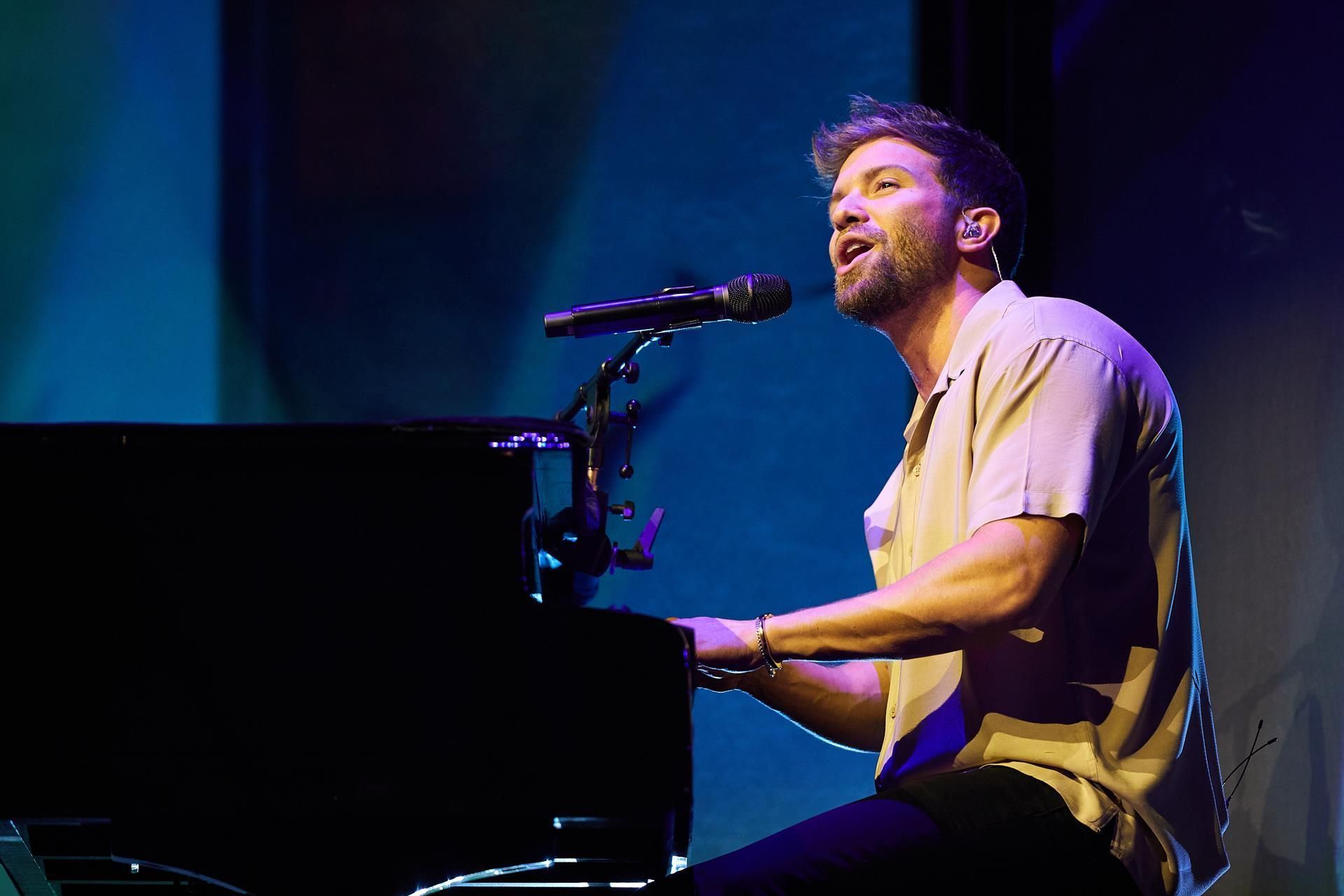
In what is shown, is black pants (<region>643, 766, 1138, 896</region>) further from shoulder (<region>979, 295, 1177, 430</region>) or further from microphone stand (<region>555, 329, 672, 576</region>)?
shoulder (<region>979, 295, 1177, 430</region>)

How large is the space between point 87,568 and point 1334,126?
231 cm

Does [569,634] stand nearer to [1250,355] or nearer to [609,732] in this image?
[609,732]

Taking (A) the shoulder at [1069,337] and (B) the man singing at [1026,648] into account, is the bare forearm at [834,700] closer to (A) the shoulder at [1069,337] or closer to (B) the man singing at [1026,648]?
(B) the man singing at [1026,648]

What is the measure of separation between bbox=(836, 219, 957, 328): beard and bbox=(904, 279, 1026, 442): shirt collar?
0.46ft

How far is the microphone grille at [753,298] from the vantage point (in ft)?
6.48

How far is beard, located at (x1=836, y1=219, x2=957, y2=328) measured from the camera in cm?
217

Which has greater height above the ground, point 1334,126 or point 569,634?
point 1334,126

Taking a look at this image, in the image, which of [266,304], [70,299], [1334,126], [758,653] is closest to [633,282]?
[266,304]

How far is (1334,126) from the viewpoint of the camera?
2.24 meters

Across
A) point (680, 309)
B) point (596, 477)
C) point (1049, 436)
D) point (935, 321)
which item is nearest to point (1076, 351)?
point (1049, 436)

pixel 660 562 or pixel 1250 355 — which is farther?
pixel 660 562

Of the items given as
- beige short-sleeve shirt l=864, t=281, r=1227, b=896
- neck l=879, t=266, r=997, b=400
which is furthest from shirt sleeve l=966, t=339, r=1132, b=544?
neck l=879, t=266, r=997, b=400

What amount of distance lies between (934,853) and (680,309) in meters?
0.96

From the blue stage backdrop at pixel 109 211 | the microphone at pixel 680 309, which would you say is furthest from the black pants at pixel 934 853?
the blue stage backdrop at pixel 109 211
